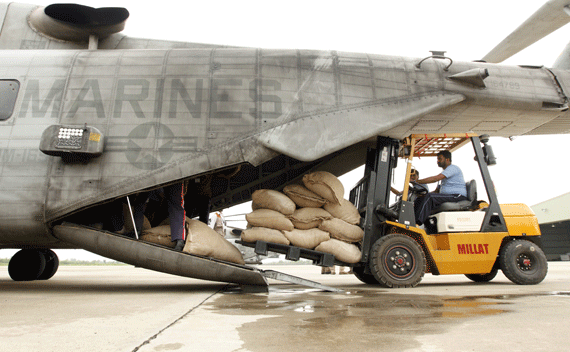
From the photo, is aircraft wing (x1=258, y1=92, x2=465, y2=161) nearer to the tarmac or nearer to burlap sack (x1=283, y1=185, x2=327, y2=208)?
burlap sack (x1=283, y1=185, x2=327, y2=208)

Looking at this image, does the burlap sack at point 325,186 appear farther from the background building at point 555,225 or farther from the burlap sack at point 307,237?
the background building at point 555,225

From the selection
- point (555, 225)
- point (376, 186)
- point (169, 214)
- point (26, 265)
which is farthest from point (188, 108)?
point (555, 225)

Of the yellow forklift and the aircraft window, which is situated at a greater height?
the aircraft window

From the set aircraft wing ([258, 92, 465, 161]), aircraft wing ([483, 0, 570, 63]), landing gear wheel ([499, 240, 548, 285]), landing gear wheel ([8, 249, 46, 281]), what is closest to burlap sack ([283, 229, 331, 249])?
aircraft wing ([258, 92, 465, 161])

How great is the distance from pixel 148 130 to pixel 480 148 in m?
4.94

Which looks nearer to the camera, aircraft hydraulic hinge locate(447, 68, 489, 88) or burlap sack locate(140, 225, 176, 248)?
burlap sack locate(140, 225, 176, 248)

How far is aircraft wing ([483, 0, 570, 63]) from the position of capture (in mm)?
6348

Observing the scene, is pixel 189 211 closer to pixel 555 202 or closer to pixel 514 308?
pixel 514 308

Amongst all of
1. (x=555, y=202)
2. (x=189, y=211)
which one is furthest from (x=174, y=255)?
(x=555, y=202)

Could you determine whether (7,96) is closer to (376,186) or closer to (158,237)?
(158,237)

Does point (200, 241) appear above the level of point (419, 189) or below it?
below

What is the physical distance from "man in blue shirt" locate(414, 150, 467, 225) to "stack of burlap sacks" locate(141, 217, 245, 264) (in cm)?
282

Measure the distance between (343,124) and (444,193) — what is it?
204 cm

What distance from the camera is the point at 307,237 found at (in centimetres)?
523
